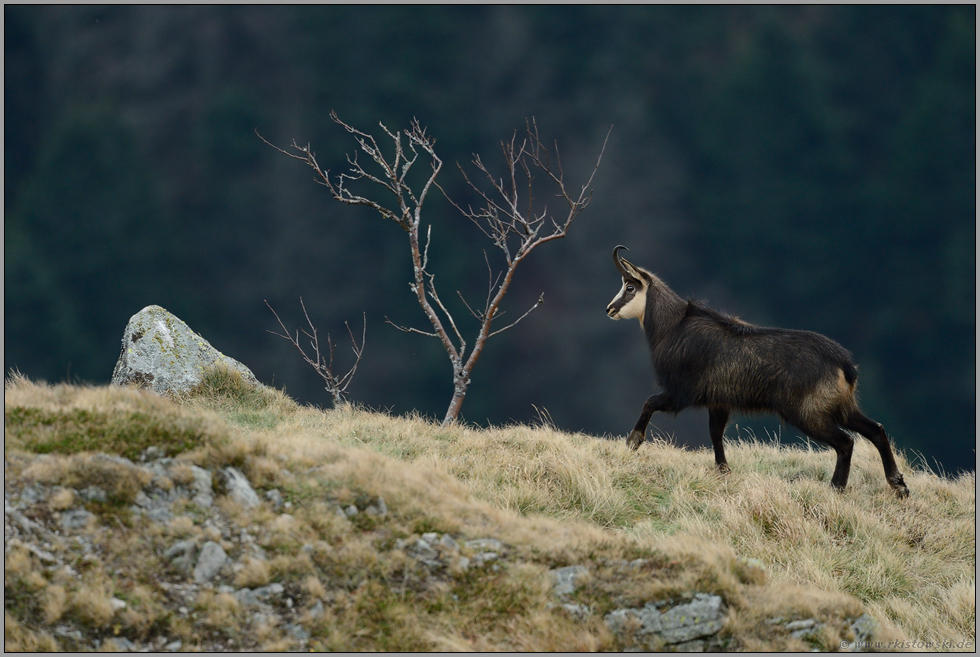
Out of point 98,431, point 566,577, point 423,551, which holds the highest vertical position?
point 98,431

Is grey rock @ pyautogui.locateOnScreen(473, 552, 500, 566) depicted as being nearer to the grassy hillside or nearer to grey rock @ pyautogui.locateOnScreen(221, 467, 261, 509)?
the grassy hillside

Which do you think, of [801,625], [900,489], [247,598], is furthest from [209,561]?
[900,489]

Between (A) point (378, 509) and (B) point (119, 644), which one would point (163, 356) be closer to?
(A) point (378, 509)

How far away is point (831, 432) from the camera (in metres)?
7.78

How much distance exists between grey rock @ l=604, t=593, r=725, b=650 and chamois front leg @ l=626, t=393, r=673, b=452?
12.7ft

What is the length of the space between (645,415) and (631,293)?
1429 mm

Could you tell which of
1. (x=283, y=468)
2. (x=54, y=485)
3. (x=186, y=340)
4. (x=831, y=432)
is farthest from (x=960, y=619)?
(x=186, y=340)

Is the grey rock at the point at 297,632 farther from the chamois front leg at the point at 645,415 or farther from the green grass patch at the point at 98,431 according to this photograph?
the chamois front leg at the point at 645,415

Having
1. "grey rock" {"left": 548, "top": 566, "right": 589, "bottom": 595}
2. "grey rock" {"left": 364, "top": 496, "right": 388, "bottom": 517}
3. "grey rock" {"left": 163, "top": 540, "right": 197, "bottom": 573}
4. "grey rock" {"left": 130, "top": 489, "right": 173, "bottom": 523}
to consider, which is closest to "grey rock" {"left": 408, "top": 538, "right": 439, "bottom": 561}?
"grey rock" {"left": 364, "top": 496, "right": 388, "bottom": 517}

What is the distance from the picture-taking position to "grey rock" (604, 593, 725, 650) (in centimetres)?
451

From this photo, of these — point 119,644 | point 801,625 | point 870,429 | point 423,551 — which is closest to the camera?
point 119,644

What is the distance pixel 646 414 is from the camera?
860 cm

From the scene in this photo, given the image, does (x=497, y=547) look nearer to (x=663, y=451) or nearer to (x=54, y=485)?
(x=54, y=485)

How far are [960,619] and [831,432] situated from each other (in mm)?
2243
